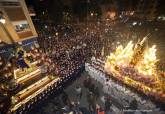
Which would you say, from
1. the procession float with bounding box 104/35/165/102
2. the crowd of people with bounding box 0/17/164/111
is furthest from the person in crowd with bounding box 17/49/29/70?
the procession float with bounding box 104/35/165/102

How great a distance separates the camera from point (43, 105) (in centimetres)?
1505

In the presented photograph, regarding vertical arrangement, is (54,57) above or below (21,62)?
below

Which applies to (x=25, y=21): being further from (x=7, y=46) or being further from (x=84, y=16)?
(x=84, y=16)

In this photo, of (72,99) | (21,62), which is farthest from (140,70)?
(21,62)

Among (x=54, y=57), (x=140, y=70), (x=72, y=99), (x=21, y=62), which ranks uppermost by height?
(x=140, y=70)

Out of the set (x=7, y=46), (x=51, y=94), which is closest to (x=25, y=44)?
(x=7, y=46)

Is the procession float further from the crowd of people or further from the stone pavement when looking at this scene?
the crowd of people

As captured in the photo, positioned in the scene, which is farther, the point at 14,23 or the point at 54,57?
the point at 14,23

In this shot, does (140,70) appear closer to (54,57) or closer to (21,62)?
(54,57)

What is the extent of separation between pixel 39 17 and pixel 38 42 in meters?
17.8

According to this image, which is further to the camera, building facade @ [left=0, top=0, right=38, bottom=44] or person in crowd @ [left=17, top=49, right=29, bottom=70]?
building facade @ [left=0, top=0, right=38, bottom=44]

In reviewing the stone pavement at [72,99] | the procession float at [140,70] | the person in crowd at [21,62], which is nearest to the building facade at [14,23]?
the person in crowd at [21,62]

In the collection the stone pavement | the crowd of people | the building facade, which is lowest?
the stone pavement

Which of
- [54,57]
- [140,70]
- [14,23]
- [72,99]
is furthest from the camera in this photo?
[14,23]
